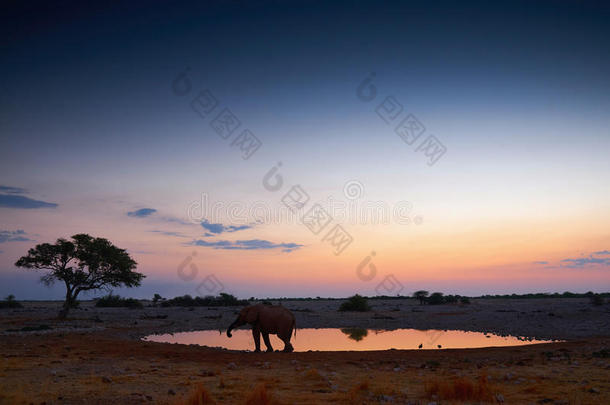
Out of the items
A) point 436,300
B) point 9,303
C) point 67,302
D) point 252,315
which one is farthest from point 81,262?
point 436,300

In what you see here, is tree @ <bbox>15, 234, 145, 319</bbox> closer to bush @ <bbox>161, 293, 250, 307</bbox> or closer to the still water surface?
the still water surface

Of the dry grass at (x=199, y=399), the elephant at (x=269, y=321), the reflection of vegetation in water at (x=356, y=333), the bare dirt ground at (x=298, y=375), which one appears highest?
the elephant at (x=269, y=321)

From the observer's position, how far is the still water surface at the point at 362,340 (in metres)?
20.9

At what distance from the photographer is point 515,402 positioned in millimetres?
8352

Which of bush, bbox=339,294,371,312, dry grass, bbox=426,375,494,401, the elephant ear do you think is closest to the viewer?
dry grass, bbox=426,375,494,401

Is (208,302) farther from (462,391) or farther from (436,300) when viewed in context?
(462,391)

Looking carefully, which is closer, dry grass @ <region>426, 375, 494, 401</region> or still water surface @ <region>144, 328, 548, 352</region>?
dry grass @ <region>426, 375, 494, 401</region>

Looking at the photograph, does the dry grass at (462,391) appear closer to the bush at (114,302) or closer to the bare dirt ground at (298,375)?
the bare dirt ground at (298,375)

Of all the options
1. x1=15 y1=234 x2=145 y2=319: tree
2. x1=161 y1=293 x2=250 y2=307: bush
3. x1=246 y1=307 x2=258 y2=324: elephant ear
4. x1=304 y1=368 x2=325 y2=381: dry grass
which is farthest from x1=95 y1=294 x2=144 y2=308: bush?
x1=304 y1=368 x2=325 y2=381: dry grass

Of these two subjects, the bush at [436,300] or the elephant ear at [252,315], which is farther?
Result: the bush at [436,300]

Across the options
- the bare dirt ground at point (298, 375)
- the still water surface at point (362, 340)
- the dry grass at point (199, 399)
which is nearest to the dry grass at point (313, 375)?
the bare dirt ground at point (298, 375)

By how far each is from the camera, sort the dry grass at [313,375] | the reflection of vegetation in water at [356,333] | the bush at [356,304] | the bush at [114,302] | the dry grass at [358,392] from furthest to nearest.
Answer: the bush at [114,302] < the bush at [356,304] < the reflection of vegetation in water at [356,333] < the dry grass at [313,375] < the dry grass at [358,392]

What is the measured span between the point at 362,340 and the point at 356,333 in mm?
3656

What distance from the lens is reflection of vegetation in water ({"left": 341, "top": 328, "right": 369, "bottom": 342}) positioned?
2472 cm
